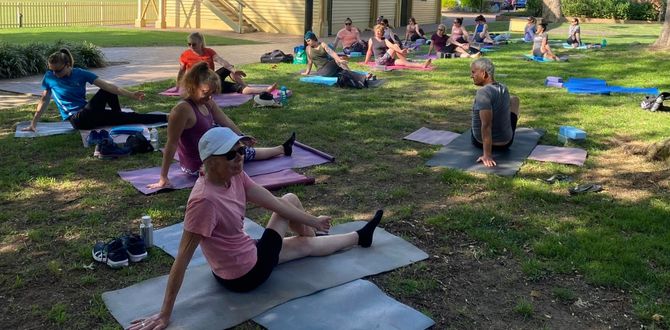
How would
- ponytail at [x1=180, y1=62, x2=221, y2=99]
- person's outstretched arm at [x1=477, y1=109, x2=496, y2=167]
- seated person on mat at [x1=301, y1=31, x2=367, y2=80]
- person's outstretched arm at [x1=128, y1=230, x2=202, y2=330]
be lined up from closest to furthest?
person's outstretched arm at [x1=128, y1=230, x2=202, y2=330], ponytail at [x1=180, y1=62, x2=221, y2=99], person's outstretched arm at [x1=477, y1=109, x2=496, y2=167], seated person on mat at [x1=301, y1=31, x2=367, y2=80]

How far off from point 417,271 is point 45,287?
8.11ft

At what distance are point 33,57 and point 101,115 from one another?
6105 mm

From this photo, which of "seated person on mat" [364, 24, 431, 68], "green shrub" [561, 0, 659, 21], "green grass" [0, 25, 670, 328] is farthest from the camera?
"green shrub" [561, 0, 659, 21]

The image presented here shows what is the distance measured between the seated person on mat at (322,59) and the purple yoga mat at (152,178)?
680 cm

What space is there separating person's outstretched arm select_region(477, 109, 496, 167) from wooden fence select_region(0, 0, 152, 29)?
24.6 metres

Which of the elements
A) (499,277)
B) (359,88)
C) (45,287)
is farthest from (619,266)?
(359,88)

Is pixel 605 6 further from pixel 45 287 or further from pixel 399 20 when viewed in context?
pixel 45 287

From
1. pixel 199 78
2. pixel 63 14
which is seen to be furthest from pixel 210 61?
pixel 63 14

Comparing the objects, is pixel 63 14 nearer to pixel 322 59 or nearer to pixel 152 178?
pixel 322 59

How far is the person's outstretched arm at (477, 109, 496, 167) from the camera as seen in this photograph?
677 centimetres

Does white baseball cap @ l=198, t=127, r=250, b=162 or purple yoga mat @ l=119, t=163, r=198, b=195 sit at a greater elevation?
white baseball cap @ l=198, t=127, r=250, b=162

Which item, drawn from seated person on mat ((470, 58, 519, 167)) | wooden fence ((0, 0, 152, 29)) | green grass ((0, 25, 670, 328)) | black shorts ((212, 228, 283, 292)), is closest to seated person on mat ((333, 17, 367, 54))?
green grass ((0, 25, 670, 328))

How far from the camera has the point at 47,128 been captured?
8.31 meters

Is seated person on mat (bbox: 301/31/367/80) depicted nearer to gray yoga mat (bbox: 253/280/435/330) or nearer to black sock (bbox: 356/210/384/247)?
black sock (bbox: 356/210/384/247)
